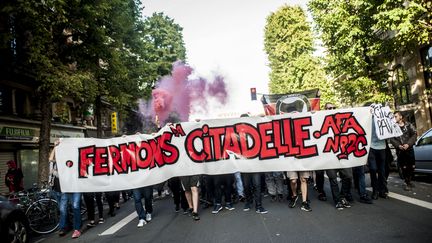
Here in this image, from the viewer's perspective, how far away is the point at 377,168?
8477 millimetres

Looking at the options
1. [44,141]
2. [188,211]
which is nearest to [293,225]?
[188,211]

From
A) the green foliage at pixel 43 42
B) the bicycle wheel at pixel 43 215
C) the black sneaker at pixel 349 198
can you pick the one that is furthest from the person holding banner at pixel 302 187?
the green foliage at pixel 43 42

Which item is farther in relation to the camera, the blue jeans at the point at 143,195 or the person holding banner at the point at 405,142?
the person holding banner at the point at 405,142

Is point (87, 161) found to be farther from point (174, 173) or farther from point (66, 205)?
point (174, 173)

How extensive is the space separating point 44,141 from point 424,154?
1387 centimetres

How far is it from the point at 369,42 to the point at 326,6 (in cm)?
329

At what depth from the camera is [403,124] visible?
9680 millimetres

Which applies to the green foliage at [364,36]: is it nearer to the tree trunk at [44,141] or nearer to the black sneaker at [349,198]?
the black sneaker at [349,198]

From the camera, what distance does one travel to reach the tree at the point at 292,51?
122 feet

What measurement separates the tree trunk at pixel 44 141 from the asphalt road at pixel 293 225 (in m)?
7.44

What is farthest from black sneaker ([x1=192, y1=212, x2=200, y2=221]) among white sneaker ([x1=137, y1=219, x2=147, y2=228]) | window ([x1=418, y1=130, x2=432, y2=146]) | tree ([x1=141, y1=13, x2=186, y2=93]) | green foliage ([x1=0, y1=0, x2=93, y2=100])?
tree ([x1=141, y1=13, x2=186, y2=93])

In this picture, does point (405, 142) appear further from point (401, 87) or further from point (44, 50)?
point (401, 87)

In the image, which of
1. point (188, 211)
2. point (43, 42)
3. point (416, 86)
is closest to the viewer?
point (188, 211)

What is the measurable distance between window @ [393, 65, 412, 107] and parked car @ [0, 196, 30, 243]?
22.3 metres
